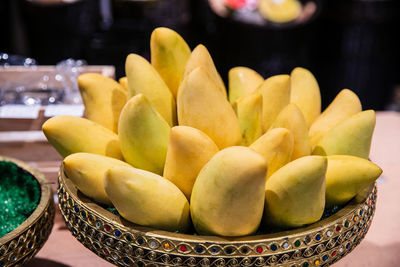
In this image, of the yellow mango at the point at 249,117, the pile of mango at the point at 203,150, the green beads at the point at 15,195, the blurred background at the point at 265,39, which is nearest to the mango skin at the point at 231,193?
the pile of mango at the point at 203,150

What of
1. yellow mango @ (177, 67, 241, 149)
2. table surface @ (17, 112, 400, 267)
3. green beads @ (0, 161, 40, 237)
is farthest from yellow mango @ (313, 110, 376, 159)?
green beads @ (0, 161, 40, 237)

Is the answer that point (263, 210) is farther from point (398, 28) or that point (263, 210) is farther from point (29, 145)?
point (398, 28)

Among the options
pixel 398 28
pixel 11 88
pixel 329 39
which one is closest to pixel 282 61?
pixel 329 39

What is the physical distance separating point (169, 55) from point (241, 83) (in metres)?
0.11

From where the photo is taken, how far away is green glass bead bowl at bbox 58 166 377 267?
1.28 ft

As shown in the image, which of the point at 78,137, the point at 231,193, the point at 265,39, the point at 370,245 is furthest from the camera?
the point at 265,39

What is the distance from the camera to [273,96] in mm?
521

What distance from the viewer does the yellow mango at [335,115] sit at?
1.75ft

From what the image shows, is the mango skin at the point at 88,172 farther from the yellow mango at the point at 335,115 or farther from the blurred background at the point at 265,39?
the blurred background at the point at 265,39

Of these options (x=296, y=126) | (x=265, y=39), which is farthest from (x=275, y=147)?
(x=265, y=39)

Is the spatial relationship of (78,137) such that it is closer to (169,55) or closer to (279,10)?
(169,55)

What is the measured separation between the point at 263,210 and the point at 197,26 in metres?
2.41

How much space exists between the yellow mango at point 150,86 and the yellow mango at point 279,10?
1778 mm

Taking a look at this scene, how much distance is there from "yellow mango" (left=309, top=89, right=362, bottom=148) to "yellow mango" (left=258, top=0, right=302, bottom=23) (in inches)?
67.0
